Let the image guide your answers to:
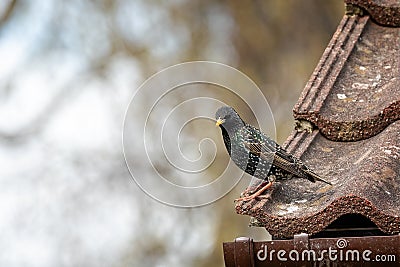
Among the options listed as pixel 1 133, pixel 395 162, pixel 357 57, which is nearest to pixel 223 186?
pixel 1 133

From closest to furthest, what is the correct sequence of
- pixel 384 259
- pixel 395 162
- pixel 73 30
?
1. pixel 384 259
2. pixel 395 162
3. pixel 73 30

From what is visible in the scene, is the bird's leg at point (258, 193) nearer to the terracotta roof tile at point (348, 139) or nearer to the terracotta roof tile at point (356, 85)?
the terracotta roof tile at point (348, 139)

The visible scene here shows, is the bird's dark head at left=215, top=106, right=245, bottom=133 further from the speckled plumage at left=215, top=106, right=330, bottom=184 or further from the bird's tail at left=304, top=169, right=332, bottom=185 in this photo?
the bird's tail at left=304, top=169, right=332, bottom=185

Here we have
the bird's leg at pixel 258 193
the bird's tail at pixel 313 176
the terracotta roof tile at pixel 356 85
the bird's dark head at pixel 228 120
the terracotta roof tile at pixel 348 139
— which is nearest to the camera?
the terracotta roof tile at pixel 348 139

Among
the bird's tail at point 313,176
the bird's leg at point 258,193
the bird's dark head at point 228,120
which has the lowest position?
the bird's leg at point 258,193

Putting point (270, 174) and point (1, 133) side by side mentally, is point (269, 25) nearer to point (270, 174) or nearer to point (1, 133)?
point (1, 133)

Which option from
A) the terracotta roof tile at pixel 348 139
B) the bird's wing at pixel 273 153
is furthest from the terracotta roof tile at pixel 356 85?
the bird's wing at pixel 273 153

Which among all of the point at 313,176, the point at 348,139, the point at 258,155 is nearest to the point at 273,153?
the point at 258,155

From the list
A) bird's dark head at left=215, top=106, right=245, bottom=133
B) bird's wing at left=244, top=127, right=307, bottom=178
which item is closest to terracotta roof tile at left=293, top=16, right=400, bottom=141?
bird's wing at left=244, top=127, right=307, bottom=178
